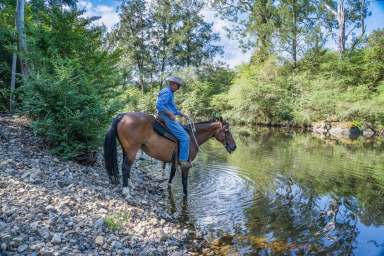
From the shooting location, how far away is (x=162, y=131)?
283 inches

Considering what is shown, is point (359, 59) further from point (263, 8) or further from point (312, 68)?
point (263, 8)

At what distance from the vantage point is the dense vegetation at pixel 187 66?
746 centimetres

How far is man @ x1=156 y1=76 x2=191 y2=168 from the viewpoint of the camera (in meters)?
7.04

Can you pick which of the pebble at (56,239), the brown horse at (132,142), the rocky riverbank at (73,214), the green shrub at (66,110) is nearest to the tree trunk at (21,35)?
the green shrub at (66,110)

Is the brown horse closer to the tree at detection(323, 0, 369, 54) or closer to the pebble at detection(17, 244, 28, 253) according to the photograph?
the pebble at detection(17, 244, 28, 253)

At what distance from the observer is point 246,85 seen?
31.2m

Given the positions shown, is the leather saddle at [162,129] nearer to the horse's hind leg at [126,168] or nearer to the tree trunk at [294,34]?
the horse's hind leg at [126,168]

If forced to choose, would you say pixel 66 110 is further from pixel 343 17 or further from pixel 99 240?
pixel 343 17

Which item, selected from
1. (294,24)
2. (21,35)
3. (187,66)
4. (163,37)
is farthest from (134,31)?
(21,35)

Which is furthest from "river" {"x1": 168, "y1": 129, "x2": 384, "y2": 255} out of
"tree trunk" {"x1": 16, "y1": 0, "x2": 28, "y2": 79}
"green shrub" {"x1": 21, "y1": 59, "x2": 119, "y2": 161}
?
"tree trunk" {"x1": 16, "y1": 0, "x2": 28, "y2": 79}

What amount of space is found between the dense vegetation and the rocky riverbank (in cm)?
105

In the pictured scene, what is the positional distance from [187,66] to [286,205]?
38.3 m

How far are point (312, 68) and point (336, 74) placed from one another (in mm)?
3360

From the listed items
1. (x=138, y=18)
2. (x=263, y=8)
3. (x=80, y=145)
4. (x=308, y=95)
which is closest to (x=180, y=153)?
(x=80, y=145)
